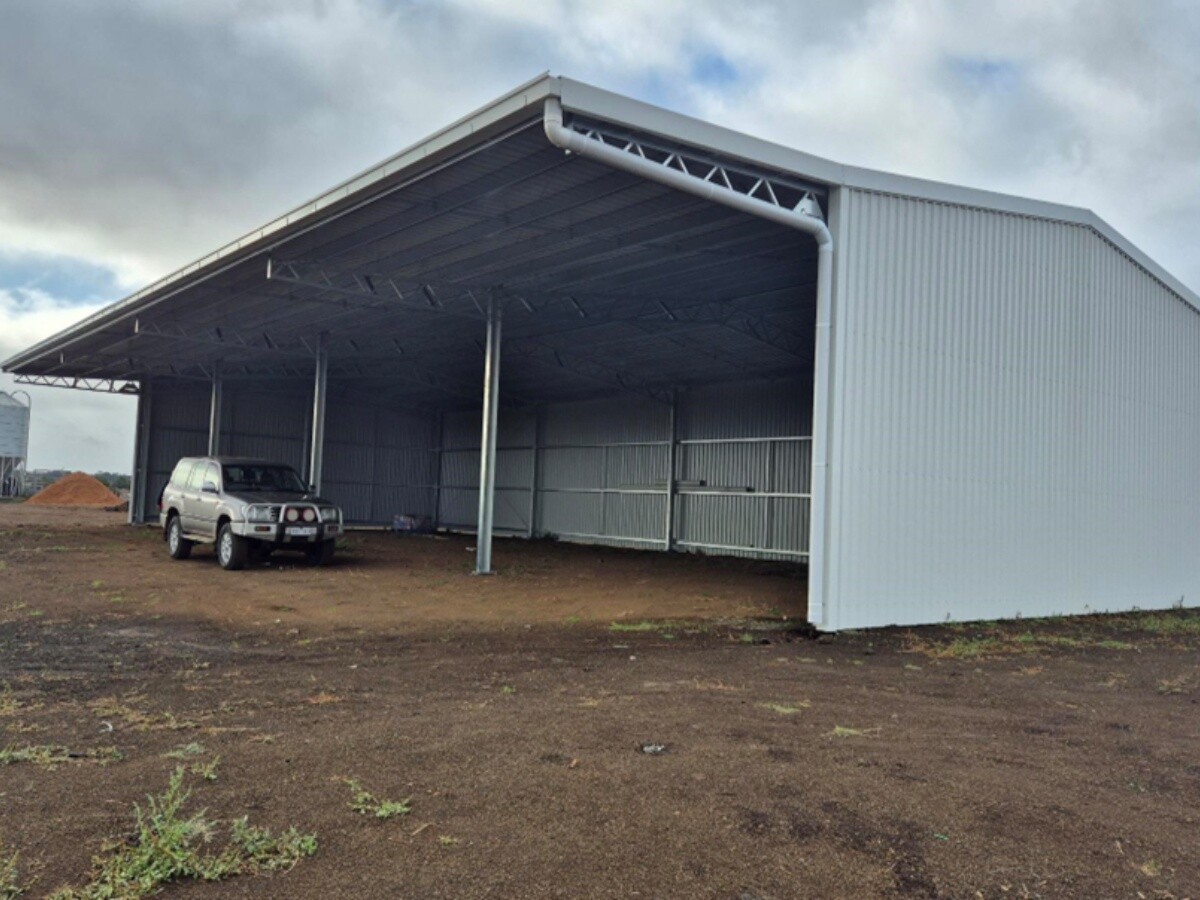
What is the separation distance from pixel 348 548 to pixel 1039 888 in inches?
792

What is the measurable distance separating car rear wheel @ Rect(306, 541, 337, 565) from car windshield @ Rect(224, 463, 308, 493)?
3.93 ft

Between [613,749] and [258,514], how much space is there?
11.7 meters

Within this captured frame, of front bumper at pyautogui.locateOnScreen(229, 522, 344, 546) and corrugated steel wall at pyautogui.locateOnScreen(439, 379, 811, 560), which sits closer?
front bumper at pyautogui.locateOnScreen(229, 522, 344, 546)

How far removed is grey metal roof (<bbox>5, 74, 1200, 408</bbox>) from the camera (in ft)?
34.6

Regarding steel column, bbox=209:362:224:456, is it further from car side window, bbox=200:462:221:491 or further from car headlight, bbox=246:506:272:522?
car headlight, bbox=246:506:272:522

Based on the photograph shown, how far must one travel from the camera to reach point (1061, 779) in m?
4.90

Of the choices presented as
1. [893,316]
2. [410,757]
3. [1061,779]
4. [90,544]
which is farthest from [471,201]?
[90,544]

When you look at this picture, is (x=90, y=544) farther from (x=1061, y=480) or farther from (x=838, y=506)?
(x=1061, y=480)

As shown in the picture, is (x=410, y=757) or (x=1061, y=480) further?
(x=1061, y=480)

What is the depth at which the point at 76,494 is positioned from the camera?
49.2 meters


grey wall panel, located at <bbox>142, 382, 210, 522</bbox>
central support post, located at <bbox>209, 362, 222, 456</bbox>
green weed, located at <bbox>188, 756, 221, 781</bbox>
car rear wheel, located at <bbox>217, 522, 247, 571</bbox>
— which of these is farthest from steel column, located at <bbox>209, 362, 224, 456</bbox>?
green weed, located at <bbox>188, 756, 221, 781</bbox>

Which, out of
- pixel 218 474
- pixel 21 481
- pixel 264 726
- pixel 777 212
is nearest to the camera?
pixel 264 726

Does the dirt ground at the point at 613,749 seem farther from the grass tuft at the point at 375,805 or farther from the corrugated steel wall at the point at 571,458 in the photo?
the corrugated steel wall at the point at 571,458

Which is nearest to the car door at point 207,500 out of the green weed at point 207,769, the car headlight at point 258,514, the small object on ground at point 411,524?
the car headlight at point 258,514
